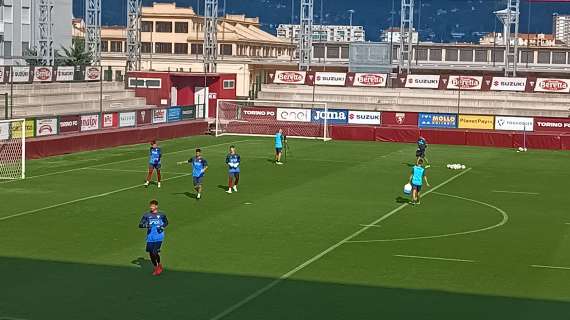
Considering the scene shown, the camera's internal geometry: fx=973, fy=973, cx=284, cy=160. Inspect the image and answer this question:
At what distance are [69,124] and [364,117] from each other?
77.8 ft

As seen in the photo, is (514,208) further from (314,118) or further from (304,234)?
(314,118)

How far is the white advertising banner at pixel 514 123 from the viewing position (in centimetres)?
6675

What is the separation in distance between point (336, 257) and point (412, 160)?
28.3 metres

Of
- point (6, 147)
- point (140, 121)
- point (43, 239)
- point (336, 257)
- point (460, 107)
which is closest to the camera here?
point (336, 257)

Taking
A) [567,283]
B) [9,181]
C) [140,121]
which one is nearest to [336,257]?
[567,283]

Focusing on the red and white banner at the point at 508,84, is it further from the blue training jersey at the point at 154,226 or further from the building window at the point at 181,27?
the blue training jersey at the point at 154,226

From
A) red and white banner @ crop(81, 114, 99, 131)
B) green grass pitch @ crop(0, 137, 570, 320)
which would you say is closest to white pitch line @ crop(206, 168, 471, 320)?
green grass pitch @ crop(0, 137, 570, 320)

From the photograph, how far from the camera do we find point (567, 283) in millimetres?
22891

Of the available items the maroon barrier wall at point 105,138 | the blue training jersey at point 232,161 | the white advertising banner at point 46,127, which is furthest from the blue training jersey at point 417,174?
the white advertising banner at point 46,127

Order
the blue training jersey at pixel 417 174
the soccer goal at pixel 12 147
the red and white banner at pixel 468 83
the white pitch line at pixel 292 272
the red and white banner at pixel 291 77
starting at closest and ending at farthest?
the white pitch line at pixel 292 272 → the blue training jersey at pixel 417 174 → the soccer goal at pixel 12 147 → the red and white banner at pixel 468 83 → the red and white banner at pixel 291 77

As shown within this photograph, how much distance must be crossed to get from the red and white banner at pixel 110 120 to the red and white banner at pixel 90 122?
103cm

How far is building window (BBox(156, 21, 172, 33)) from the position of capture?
5566 inches

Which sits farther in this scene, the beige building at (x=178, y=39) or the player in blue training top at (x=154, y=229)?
the beige building at (x=178, y=39)

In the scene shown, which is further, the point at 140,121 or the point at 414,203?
the point at 140,121
